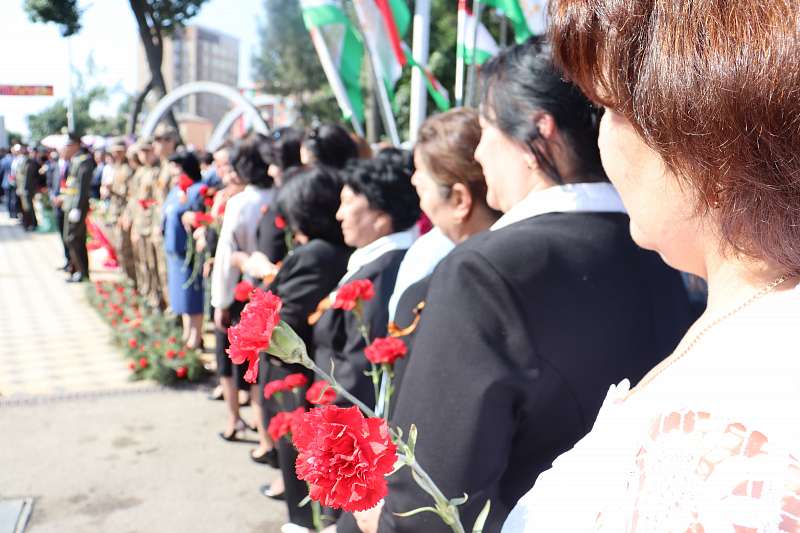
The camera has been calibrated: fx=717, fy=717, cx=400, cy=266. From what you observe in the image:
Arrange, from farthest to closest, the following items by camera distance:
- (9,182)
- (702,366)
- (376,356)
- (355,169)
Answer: (9,182) < (355,169) < (376,356) < (702,366)

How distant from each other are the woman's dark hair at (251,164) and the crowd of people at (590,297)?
194 centimetres

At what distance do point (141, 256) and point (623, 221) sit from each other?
7252 mm

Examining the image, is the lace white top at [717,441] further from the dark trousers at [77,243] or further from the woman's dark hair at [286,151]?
the dark trousers at [77,243]

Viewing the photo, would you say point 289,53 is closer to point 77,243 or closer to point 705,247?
point 77,243

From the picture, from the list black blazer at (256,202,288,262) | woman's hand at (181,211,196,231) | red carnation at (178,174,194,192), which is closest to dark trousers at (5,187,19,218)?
red carnation at (178,174,194,192)

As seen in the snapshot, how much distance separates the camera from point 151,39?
862 inches

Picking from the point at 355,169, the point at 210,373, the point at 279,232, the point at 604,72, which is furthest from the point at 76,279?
the point at 604,72

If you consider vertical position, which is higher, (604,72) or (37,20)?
(37,20)

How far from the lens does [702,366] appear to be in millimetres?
630

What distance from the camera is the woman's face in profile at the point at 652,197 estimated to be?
→ 775 millimetres

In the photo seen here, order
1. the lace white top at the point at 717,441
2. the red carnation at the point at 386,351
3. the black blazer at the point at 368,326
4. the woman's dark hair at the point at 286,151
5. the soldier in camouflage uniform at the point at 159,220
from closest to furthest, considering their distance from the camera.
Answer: the lace white top at the point at 717,441
the red carnation at the point at 386,351
the black blazer at the point at 368,326
the woman's dark hair at the point at 286,151
the soldier in camouflage uniform at the point at 159,220

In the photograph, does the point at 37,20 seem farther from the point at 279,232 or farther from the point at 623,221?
the point at 623,221

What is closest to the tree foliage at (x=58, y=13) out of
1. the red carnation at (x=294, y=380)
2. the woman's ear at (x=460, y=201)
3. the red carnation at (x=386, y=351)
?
the red carnation at (x=294, y=380)

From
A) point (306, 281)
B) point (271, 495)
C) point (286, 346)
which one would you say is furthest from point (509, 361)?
point (271, 495)
